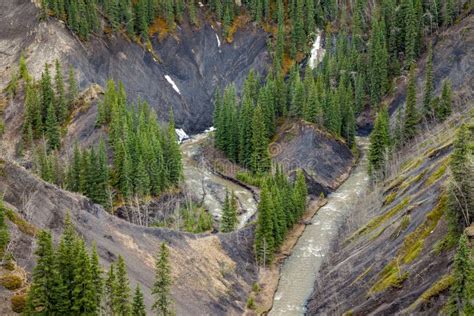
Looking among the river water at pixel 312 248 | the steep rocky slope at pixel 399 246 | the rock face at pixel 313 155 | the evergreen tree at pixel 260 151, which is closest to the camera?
the steep rocky slope at pixel 399 246

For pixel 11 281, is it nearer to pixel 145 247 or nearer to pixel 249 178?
pixel 145 247

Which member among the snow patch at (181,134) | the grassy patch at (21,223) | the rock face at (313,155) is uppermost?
the grassy patch at (21,223)

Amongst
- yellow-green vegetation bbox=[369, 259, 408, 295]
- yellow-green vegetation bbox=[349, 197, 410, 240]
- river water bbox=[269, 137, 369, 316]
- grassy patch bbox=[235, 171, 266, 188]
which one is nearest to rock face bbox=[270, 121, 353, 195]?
river water bbox=[269, 137, 369, 316]

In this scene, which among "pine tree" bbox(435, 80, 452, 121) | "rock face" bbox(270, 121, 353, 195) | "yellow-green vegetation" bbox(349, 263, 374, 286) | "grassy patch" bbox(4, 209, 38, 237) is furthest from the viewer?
"rock face" bbox(270, 121, 353, 195)

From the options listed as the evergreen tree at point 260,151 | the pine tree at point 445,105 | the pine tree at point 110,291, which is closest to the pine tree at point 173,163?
the evergreen tree at point 260,151

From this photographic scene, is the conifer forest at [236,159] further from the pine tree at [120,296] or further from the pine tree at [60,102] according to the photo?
the pine tree at [60,102]

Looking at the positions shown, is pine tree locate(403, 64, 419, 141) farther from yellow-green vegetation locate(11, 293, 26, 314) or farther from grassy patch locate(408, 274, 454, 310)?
yellow-green vegetation locate(11, 293, 26, 314)
